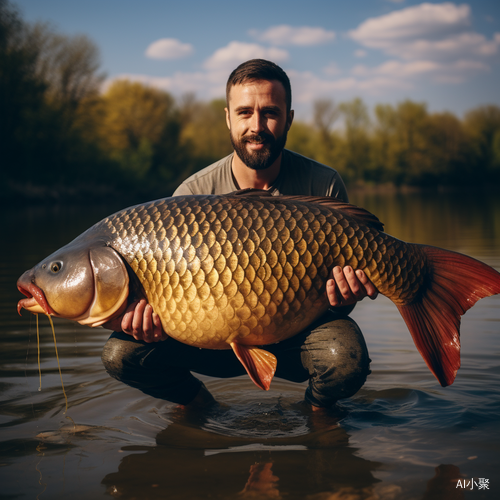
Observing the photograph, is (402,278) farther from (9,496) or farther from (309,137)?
(309,137)

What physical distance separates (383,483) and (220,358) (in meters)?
0.90

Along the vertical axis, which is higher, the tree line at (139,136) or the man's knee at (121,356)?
the tree line at (139,136)

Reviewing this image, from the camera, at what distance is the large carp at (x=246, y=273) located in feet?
6.44

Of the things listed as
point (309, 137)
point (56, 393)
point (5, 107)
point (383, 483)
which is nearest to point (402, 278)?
point (383, 483)

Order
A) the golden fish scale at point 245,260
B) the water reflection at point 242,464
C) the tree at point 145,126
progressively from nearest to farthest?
the water reflection at point 242,464
the golden fish scale at point 245,260
the tree at point 145,126

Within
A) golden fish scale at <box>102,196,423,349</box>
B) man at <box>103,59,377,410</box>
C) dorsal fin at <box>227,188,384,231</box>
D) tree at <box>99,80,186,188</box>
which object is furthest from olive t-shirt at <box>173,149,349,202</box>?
tree at <box>99,80,186,188</box>

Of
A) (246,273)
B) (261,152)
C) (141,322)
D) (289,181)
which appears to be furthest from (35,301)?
(289,181)

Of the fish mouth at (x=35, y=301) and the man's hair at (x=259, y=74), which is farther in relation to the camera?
the man's hair at (x=259, y=74)

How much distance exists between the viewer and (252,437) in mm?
2090

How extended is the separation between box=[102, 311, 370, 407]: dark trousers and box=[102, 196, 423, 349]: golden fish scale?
21cm

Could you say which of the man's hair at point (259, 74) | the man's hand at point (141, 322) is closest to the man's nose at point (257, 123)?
the man's hair at point (259, 74)

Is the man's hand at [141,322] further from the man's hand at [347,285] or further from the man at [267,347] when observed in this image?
the man's hand at [347,285]

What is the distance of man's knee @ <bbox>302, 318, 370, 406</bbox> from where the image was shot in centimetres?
219

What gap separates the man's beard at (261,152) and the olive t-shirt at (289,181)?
5.5 inches
